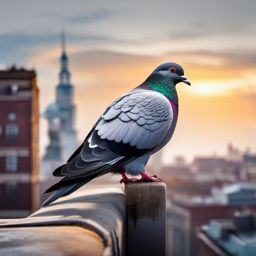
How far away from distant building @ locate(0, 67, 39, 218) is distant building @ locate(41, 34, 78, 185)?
2559 cm

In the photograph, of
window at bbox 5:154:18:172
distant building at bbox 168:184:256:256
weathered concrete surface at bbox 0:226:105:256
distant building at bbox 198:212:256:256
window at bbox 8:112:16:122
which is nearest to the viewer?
weathered concrete surface at bbox 0:226:105:256

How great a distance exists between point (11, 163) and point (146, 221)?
1436 inches

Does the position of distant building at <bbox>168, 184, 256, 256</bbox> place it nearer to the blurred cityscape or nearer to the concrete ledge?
the blurred cityscape

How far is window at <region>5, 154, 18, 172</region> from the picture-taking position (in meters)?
40.4

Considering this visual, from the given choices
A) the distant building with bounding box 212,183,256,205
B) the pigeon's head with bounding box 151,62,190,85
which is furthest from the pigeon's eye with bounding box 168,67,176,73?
the distant building with bounding box 212,183,256,205

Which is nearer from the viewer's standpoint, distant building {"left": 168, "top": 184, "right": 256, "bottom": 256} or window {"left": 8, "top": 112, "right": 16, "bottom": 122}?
window {"left": 8, "top": 112, "right": 16, "bottom": 122}

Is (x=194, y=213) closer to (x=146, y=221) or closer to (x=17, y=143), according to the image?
(x=17, y=143)

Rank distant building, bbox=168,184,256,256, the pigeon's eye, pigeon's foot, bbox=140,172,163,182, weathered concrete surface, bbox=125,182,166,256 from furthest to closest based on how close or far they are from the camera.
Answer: distant building, bbox=168,184,256,256, the pigeon's eye, pigeon's foot, bbox=140,172,163,182, weathered concrete surface, bbox=125,182,166,256

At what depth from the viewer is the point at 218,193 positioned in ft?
223

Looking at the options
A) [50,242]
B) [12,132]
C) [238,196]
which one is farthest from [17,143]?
[50,242]

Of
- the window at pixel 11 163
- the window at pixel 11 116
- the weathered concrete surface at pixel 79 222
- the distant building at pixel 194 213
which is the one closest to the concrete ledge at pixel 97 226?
the weathered concrete surface at pixel 79 222

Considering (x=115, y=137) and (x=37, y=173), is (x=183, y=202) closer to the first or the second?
(x=37, y=173)

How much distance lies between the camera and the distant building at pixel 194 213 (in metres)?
60.3

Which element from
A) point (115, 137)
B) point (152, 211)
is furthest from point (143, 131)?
point (152, 211)
